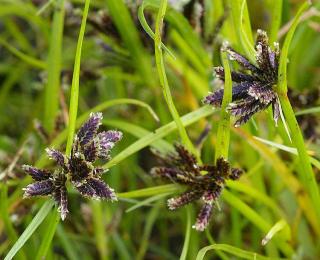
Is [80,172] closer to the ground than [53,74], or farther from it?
closer to the ground

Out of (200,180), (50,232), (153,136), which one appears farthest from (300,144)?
(50,232)

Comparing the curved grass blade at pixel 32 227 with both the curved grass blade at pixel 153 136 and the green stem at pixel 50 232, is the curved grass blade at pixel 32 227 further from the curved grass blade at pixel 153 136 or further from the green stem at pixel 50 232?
the curved grass blade at pixel 153 136

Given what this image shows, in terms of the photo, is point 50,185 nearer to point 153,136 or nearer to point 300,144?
point 153,136

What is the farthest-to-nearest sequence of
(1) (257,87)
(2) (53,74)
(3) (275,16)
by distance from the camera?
(2) (53,74)
(3) (275,16)
(1) (257,87)

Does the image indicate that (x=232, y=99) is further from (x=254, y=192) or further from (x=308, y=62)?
(x=308, y=62)

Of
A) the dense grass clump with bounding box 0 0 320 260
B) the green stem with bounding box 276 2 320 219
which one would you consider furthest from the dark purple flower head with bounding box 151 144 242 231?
the green stem with bounding box 276 2 320 219

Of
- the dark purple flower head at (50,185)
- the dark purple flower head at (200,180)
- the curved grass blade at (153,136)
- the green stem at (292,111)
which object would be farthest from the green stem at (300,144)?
the dark purple flower head at (50,185)

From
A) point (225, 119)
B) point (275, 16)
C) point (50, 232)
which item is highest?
point (275, 16)
